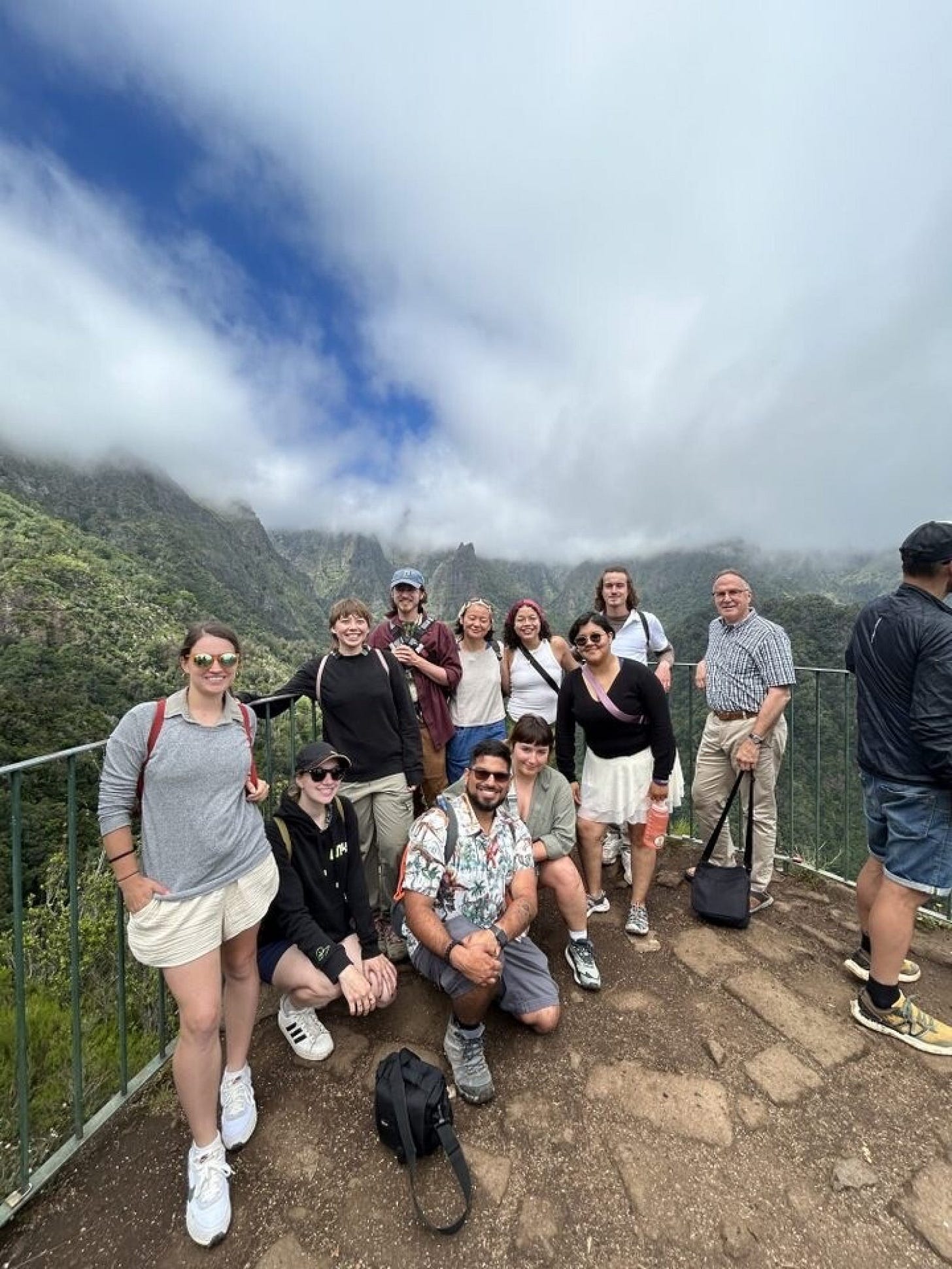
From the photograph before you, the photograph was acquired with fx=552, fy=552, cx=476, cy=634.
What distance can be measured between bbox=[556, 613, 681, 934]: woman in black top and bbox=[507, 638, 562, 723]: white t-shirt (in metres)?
0.26

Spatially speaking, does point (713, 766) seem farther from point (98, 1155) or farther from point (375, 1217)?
point (98, 1155)

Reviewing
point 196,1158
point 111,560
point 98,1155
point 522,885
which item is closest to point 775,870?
point 522,885

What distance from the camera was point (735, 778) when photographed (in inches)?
147

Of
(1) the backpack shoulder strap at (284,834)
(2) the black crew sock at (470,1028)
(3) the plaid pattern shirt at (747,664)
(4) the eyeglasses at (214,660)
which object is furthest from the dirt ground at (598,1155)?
(4) the eyeglasses at (214,660)

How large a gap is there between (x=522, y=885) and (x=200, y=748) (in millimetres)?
1549

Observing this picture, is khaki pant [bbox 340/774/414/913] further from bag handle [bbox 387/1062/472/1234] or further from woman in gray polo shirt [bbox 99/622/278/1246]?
bag handle [bbox 387/1062/472/1234]

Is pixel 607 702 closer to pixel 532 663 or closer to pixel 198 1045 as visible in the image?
pixel 532 663

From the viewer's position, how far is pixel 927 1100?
2180 millimetres

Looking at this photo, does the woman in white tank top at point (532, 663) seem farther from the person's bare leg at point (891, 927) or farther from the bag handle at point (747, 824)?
the person's bare leg at point (891, 927)

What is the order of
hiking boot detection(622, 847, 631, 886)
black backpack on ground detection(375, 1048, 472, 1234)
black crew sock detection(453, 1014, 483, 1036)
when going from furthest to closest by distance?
hiking boot detection(622, 847, 631, 886), black crew sock detection(453, 1014, 483, 1036), black backpack on ground detection(375, 1048, 472, 1234)

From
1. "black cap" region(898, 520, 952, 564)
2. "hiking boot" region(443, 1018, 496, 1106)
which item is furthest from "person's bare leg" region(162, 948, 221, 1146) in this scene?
"black cap" region(898, 520, 952, 564)

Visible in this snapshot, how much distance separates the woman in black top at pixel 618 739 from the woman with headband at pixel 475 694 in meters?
0.47

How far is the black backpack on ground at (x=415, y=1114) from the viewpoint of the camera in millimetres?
1837

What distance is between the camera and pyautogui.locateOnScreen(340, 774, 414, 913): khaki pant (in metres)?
3.04
